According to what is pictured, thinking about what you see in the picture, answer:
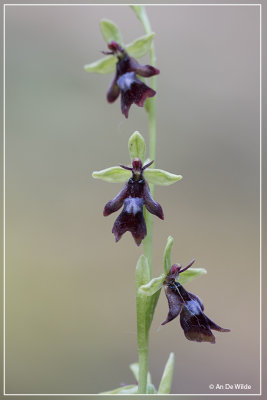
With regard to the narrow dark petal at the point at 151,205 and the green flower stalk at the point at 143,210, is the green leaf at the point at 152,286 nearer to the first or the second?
the green flower stalk at the point at 143,210

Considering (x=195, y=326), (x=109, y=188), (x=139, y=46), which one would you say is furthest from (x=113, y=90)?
(x=109, y=188)

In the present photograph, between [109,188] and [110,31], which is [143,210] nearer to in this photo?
[110,31]

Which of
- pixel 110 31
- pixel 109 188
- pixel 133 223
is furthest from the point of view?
pixel 109 188

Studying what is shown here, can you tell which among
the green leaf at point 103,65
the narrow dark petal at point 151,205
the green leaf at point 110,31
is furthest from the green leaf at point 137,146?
the green leaf at point 110,31

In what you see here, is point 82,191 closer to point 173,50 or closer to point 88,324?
point 88,324

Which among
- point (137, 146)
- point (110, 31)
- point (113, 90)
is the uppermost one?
point (110, 31)

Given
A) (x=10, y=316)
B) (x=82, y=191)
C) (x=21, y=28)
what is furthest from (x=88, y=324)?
(x=21, y=28)
